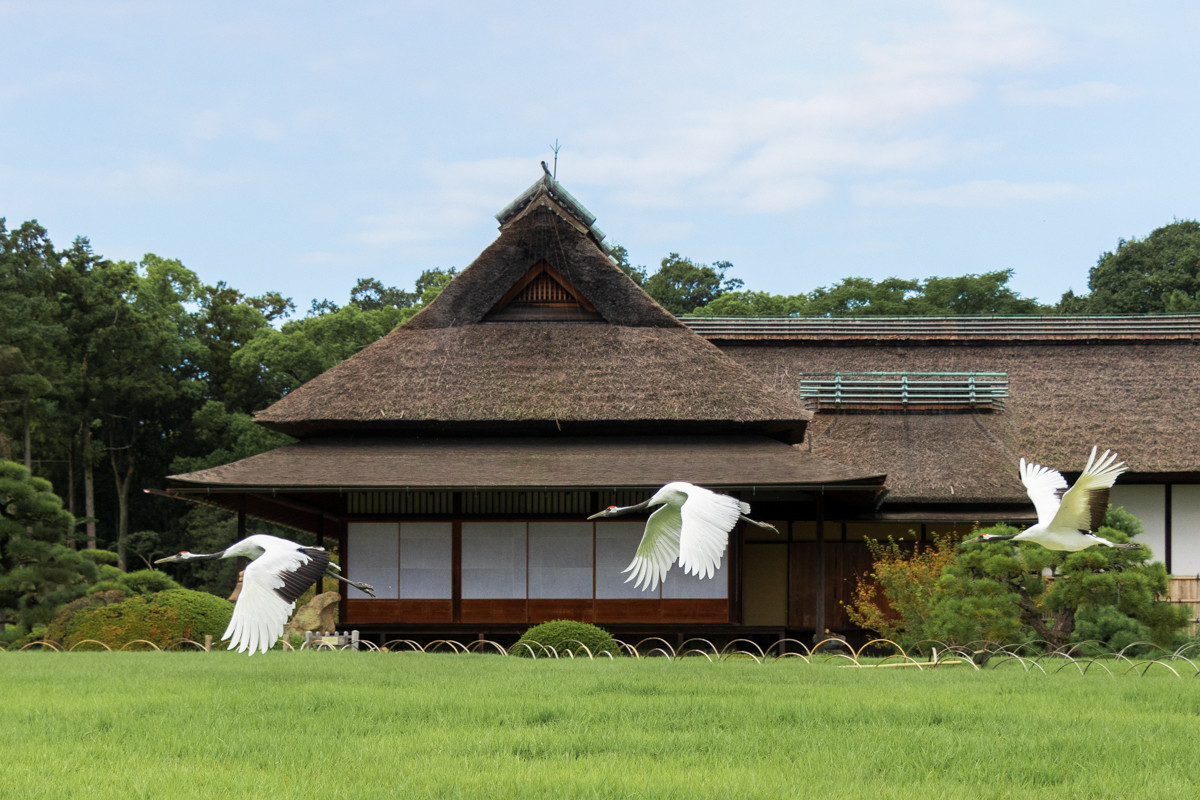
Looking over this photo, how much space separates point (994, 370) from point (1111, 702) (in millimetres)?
16237

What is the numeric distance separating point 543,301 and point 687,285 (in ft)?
91.0

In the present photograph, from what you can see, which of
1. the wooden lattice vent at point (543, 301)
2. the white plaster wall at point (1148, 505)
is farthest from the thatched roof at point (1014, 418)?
the wooden lattice vent at point (543, 301)

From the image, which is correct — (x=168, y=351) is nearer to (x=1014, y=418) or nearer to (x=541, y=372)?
(x=541, y=372)

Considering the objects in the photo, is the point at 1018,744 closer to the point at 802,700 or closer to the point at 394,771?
the point at 802,700

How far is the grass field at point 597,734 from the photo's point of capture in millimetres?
6953

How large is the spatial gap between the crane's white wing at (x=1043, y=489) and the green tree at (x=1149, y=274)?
30.1m

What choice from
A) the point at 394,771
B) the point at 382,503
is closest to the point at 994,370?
the point at 382,503

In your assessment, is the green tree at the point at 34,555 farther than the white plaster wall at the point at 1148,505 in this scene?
Yes

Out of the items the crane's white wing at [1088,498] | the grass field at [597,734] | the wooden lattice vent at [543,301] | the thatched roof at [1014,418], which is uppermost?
the wooden lattice vent at [543,301]

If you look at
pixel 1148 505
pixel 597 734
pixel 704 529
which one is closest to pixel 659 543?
pixel 704 529

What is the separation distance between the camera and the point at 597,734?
8.46 metres

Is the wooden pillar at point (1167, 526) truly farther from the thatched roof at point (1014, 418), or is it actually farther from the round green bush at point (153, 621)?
the round green bush at point (153, 621)

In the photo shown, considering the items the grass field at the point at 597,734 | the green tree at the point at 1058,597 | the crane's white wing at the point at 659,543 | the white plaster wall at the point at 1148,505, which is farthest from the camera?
the white plaster wall at the point at 1148,505

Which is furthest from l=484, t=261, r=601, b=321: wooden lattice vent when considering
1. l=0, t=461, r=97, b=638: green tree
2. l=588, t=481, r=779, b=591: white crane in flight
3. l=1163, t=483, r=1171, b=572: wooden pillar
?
l=588, t=481, r=779, b=591: white crane in flight
